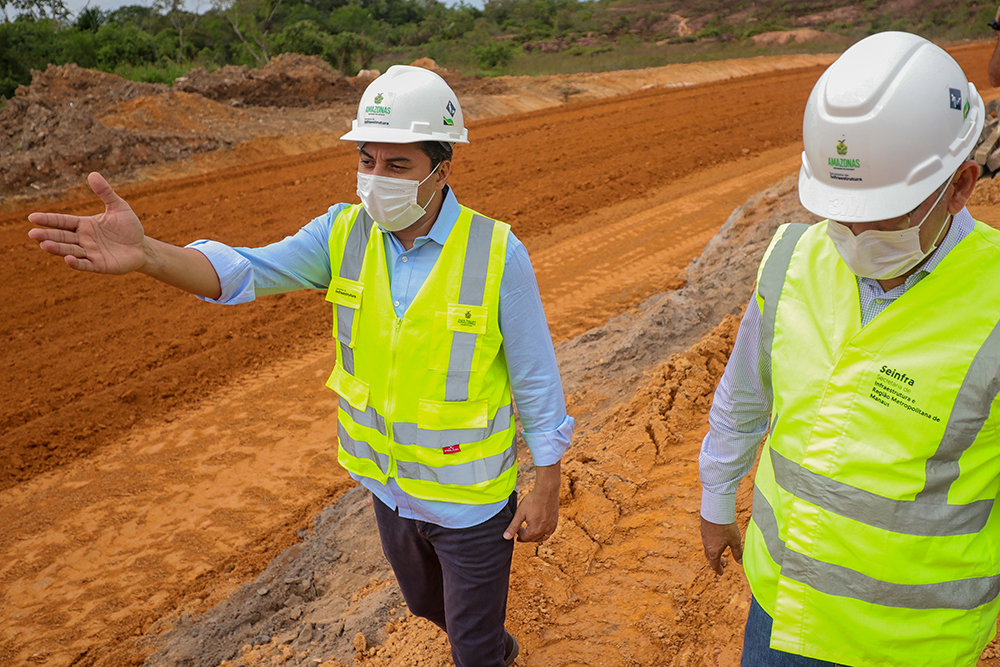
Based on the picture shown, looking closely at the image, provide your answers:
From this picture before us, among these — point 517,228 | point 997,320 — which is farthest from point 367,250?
point 517,228

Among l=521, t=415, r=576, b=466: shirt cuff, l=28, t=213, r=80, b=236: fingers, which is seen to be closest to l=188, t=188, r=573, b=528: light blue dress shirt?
l=521, t=415, r=576, b=466: shirt cuff

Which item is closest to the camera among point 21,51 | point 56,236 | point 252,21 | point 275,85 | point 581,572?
point 56,236

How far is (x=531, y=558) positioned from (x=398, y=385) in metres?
1.66

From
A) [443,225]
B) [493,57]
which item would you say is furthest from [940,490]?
[493,57]

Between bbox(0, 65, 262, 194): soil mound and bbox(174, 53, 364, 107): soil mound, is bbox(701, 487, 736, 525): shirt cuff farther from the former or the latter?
bbox(174, 53, 364, 107): soil mound

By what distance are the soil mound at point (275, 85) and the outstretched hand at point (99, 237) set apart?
17.8 m

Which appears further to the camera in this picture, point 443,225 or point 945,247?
point 443,225

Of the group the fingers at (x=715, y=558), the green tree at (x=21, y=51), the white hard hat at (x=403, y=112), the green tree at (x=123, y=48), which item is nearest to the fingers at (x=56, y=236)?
the white hard hat at (x=403, y=112)

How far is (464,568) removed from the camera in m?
2.64

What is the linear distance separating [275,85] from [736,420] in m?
19.7

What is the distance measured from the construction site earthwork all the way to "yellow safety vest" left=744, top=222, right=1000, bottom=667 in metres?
1.42

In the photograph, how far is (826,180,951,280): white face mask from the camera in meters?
1.64

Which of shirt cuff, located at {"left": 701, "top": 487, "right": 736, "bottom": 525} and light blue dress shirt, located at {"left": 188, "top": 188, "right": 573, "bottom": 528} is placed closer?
shirt cuff, located at {"left": 701, "top": 487, "right": 736, "bottom": 525}

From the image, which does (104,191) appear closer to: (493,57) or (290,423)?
Answer: (290,423)
